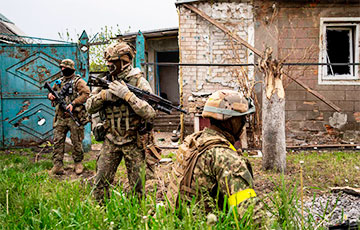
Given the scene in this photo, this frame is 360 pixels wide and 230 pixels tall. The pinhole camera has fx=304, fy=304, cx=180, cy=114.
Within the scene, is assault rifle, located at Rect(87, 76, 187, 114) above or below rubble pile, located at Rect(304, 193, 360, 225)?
above

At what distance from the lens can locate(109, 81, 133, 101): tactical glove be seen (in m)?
3.26

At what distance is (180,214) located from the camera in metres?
1.93

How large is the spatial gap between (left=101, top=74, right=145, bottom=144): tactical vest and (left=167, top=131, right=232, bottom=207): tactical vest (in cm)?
140

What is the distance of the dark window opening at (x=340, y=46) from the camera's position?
26.6ft

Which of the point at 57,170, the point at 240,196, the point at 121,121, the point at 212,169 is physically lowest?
the point at 57,170

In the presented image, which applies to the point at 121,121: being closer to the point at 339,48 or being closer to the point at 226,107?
the point at 226,107

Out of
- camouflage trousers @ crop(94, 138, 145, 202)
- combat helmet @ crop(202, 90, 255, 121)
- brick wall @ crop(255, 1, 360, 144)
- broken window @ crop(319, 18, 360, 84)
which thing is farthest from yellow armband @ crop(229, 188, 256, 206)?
broken window @ crop(319, 18, 360, 84)

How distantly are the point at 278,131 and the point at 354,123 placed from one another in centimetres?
403

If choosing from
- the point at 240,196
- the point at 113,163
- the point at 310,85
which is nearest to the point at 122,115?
the point at 113,163

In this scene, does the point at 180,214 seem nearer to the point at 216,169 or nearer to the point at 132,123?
the point at 216,169

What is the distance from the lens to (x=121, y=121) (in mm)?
3449

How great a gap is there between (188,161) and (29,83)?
20.9 feet

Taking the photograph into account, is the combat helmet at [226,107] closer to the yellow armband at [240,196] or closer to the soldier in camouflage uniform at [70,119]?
the yellow armband at [240,196]

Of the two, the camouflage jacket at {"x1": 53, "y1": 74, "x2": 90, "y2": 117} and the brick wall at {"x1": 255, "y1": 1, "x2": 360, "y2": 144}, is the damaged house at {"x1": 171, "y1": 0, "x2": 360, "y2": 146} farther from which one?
the camouflage jacket at {"x1": 53, "y1": 74, "x2": 90, "y2": 117}
